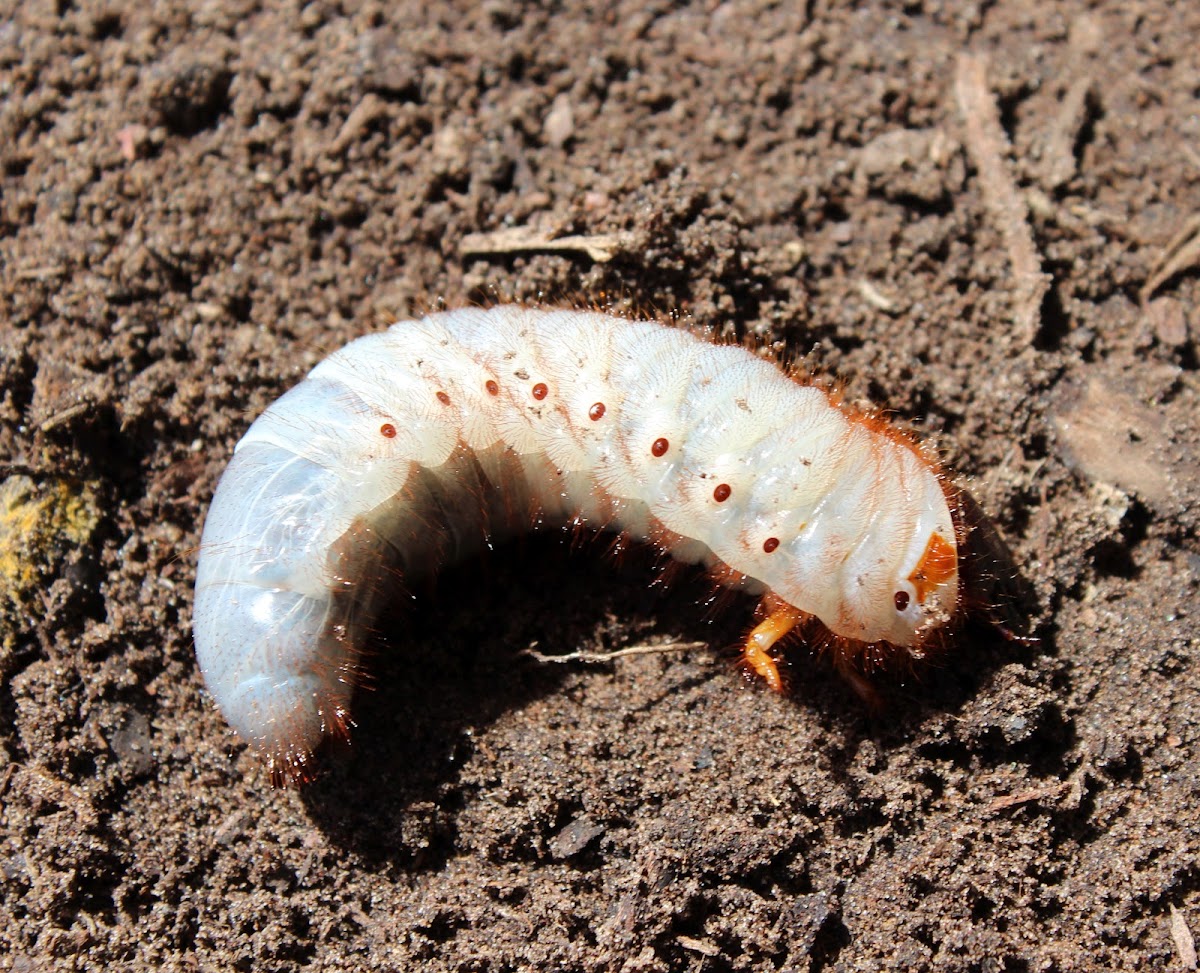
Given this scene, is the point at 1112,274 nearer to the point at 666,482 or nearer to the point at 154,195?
the point at 666,482

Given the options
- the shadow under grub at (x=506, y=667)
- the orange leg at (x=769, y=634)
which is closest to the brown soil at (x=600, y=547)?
the shadow under grub at (x=506, y=667)

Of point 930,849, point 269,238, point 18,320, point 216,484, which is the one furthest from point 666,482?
point 18,320

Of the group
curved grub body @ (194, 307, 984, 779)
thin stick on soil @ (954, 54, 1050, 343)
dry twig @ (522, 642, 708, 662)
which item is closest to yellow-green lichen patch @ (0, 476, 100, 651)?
curved grub body @ (194, 307, 984, 779)

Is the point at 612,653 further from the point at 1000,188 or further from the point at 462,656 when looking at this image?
Result: the point at 1000,188

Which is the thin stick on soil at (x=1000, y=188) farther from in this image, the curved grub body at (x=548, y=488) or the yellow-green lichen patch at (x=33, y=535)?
the yellow-green lichen patch at (x=33, y=535)

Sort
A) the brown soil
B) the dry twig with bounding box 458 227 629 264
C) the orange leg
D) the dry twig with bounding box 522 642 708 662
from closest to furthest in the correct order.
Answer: the brown soil → the orange leg → the dry twig with bounding box 522 642 708 662 → the dry twig with bounding box 458 227 629 264

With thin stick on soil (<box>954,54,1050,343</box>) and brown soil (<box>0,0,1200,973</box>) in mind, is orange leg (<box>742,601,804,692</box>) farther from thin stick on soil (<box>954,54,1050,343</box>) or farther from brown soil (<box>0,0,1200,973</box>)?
thin stick on soil (<box>954,54,1050,343</box>)
